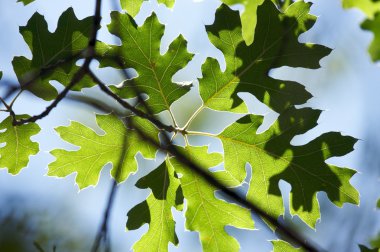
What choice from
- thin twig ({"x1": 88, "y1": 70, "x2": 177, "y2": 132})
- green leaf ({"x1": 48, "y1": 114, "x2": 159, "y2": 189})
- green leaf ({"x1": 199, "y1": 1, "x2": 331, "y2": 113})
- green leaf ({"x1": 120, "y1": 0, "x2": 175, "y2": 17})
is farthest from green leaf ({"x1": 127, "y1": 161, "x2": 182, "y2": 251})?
green leaf ({"x1": 120, "y1": 0, "x2": 175, "y2": 17})

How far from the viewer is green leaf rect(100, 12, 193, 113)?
2.42 metres

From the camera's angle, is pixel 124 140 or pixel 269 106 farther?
pixel 124 140

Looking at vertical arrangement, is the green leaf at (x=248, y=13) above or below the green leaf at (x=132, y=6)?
below

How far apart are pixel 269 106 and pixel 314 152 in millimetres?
299

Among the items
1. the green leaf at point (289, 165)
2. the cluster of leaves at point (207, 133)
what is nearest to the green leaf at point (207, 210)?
the cluster of leaves at point (207, 133)

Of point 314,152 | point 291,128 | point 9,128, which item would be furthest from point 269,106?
point 9,128

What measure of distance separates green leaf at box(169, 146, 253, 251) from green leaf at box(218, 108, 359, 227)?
12 centimetres

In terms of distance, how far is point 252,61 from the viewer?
2.49 metres

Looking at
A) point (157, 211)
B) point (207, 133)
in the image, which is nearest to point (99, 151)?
point (157, 211)

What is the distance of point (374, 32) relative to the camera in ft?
7.74

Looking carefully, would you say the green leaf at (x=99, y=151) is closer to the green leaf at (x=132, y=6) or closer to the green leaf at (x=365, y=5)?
the green leaf at (x=132, y=6)

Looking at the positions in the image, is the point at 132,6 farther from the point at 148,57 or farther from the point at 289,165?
the point at 289,165

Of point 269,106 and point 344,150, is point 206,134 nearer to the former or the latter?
point 269,106

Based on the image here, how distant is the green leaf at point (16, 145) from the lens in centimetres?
273
